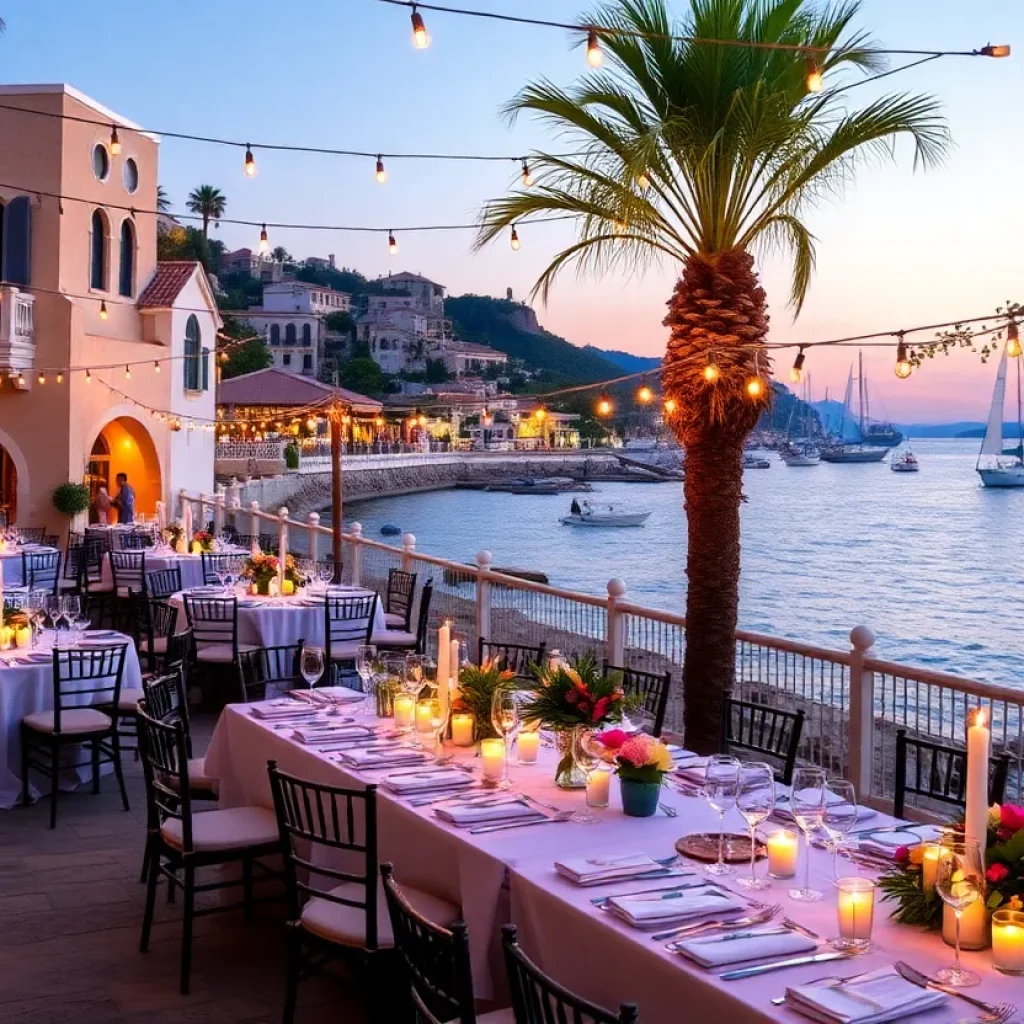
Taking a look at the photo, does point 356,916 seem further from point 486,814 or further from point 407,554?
point 407,554

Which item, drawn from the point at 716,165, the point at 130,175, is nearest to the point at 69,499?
the point at 130,175

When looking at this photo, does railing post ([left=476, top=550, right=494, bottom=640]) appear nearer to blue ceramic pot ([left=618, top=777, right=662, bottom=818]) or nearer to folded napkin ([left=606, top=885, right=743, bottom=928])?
blue ceramic pot ([left=618, top=777, right=662, bottom=818])

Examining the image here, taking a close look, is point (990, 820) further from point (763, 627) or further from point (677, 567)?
point (677, 567)

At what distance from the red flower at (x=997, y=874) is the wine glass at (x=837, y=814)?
462 mm

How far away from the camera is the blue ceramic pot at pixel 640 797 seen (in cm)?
439

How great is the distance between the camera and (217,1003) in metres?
4.95

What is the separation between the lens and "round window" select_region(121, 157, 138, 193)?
23895mm

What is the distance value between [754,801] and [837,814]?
24 centimetres

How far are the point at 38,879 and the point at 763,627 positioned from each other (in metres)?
35.8

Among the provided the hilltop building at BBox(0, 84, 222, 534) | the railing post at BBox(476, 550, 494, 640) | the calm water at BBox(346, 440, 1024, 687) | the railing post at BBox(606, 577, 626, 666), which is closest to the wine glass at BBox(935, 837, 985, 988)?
the railing post at BBox(606, 577, 626, 666)

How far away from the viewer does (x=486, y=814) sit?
14.3ft

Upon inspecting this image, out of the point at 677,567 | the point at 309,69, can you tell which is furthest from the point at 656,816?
the point at 677,567

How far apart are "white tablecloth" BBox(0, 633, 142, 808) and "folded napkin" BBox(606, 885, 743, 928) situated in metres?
5.63

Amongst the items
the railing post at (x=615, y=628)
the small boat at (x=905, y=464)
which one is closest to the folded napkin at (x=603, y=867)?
the railing post at (x=615, y=628)
